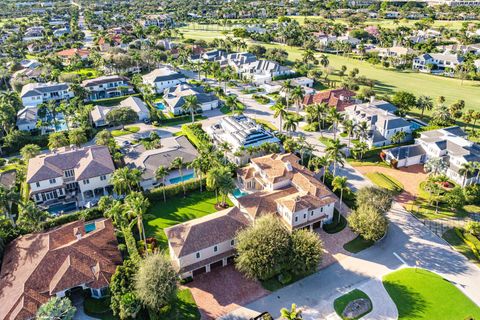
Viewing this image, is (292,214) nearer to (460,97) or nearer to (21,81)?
(460,97)

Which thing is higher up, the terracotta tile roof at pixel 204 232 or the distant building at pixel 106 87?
the distant building at pixel 106 87

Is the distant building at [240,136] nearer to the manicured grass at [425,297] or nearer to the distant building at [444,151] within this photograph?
the distant building at [444,151]

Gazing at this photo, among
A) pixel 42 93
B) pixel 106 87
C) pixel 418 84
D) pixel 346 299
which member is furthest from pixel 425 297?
pixel 42 93

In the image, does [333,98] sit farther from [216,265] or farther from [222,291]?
[222,291]

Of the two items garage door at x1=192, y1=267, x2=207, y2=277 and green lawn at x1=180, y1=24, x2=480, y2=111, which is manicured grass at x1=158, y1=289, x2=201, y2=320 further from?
green lawn at x1=180, y1=24, x2=480, y2=111

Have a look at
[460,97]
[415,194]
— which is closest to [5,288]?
[415,194]

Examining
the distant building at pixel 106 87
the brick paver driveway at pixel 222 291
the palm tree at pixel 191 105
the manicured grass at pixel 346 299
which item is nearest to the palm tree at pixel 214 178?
the brick paver driveway at pixel 222 291

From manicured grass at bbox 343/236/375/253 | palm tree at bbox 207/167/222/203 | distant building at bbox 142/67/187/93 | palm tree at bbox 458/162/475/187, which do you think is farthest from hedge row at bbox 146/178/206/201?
distant building at bbox 142/67/187/93
